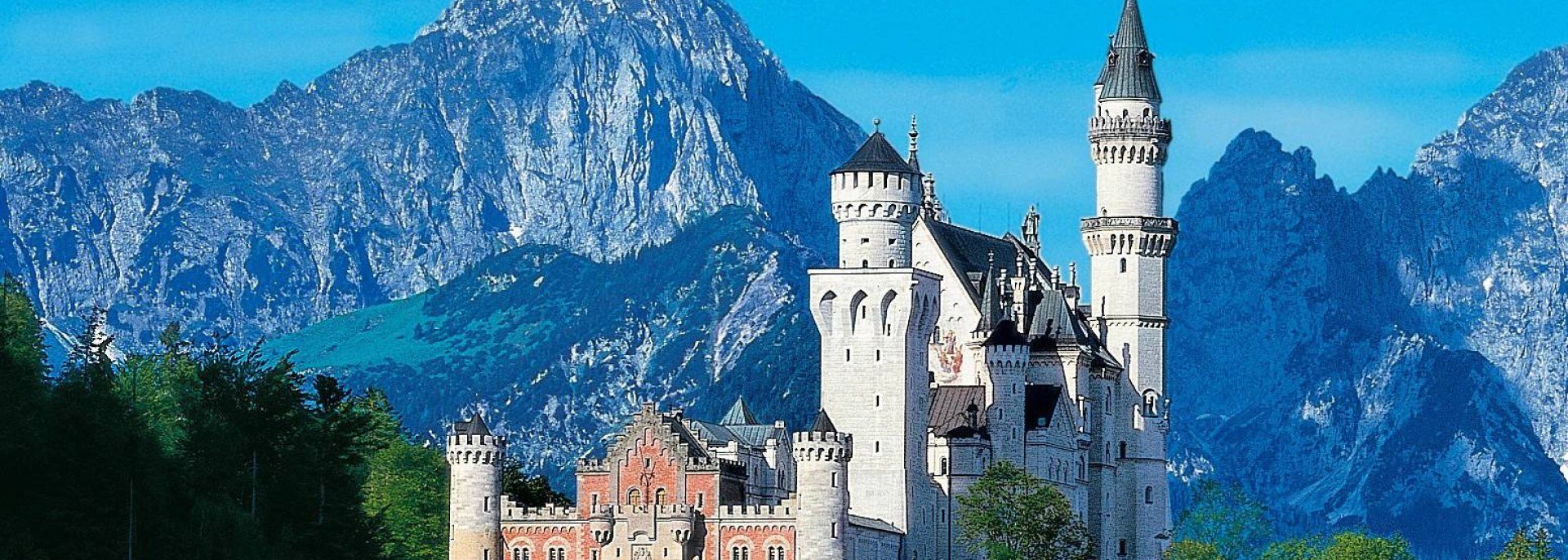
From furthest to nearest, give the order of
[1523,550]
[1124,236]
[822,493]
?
1. [1124,236]
2. [1523,550]
3. [822,493]

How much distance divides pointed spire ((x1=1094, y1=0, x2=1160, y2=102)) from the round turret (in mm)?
22748

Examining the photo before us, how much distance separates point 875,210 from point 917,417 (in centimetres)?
1019

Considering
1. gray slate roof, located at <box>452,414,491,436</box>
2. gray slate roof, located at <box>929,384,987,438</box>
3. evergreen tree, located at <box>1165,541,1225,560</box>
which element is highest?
gray slate roof, located at <box>929,384,987,438</box>

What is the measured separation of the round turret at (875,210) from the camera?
168m

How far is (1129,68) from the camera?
188375mm

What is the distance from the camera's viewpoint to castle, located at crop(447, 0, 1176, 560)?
538 feet

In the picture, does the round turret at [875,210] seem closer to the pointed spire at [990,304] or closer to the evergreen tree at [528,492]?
the pointed spire at [990,304]

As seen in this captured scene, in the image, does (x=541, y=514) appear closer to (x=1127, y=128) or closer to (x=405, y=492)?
(x=405, y=492)

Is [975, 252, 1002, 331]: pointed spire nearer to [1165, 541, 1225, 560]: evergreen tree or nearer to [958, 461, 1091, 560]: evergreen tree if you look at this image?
[958, 461, 1091, 560]: evergreen tree

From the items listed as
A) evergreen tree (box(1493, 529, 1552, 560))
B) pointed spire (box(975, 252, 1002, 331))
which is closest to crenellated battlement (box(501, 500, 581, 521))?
pointed spire (box(975, 252, 1002, 331))

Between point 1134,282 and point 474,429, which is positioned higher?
point 1134,282

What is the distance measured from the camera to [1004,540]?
168 m

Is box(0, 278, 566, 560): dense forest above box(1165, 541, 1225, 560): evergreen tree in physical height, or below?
above

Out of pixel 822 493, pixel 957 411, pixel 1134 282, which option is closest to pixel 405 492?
pixel 957 411
